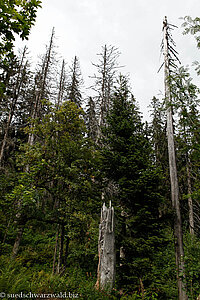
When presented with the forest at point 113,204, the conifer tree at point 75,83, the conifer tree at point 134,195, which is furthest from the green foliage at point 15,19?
the conifer tree at point 75,83

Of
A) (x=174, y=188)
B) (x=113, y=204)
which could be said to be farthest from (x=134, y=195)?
(x=174, y=188)

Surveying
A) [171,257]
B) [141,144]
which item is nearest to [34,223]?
[171,257]

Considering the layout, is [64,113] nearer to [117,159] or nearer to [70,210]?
[117,159]

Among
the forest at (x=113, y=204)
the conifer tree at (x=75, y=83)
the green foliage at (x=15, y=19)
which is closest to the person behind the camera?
the green foliage at (x=15, y=19)

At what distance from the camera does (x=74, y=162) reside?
8484mm

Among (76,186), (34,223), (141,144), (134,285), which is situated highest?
(141,144)

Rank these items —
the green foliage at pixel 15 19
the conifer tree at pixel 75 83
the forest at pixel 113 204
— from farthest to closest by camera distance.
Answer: the conifer tree at pixel 75 83 < the forest at pixel 113 204 < the green foliage at pixel 15 19

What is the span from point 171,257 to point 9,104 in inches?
592

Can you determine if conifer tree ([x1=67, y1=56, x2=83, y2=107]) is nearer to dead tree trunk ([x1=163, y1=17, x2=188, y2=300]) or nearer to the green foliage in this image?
dead tree trunk ([x1=163, y1=17, x2=188, y2=300])

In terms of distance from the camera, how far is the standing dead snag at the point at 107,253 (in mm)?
5897

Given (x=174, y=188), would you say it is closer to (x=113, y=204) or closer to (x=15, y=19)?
(x=113, y=204)

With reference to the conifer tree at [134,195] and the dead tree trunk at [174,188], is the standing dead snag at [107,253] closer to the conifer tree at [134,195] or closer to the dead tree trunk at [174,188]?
the conifer tree at [134,195]

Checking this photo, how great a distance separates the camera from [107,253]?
6.24m

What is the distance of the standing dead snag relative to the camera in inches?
232
